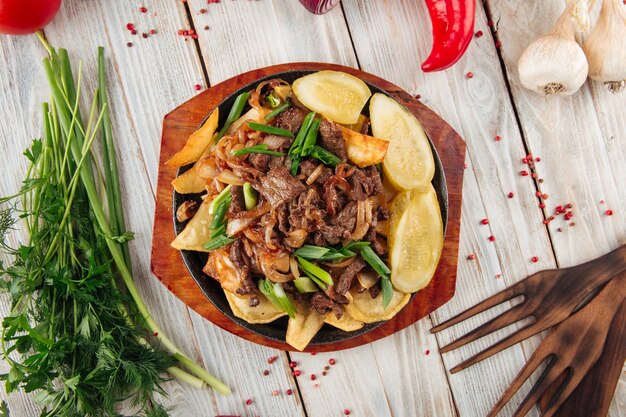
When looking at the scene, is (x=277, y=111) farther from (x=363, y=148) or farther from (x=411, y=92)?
(x=411, y=92)

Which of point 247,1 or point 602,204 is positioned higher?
point 247,1

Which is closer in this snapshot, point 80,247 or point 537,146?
point 80,247

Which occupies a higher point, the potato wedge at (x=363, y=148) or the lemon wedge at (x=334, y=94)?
the lemon wedge at (x=334, y=94)

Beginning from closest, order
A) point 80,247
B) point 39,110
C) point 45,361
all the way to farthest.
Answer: point 45,361, point 80,247, point 39,110

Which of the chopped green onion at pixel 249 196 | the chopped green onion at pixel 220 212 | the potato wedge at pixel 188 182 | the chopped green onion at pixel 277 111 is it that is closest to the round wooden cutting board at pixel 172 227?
the potato wedge at pixel 188 182

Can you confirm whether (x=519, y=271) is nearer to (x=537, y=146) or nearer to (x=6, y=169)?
(x=537, y=146)

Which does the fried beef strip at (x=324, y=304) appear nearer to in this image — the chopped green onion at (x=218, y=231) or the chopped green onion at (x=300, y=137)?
the chopped green onion at (x=218, y=231)

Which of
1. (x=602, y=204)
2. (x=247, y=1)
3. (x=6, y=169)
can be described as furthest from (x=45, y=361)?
(x=602, y=204)
